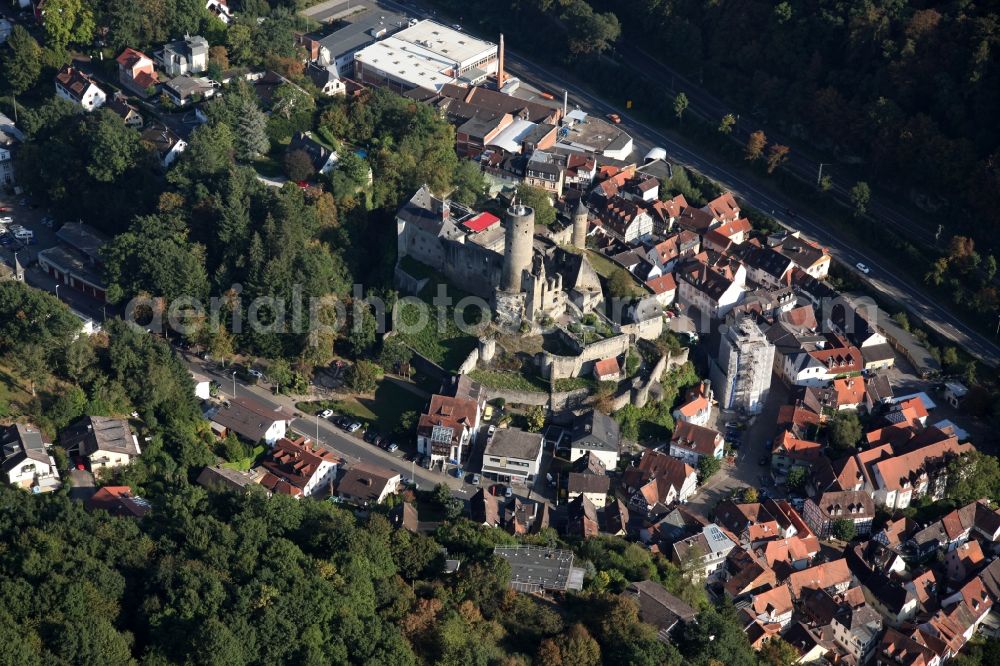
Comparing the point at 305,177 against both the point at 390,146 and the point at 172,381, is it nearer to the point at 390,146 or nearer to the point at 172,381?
the point at 390,146

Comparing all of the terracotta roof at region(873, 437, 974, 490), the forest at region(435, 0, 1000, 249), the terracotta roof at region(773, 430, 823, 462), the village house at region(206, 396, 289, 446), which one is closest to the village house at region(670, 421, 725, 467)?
the terracotta roof at region(773, 430, 823, 462)

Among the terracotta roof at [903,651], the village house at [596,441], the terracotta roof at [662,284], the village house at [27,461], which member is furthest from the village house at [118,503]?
the terracotta roof at [903,651]

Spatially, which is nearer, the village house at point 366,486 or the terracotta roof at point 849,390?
the village house at point 366,486

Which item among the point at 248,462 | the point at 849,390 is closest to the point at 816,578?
the point at 849,390

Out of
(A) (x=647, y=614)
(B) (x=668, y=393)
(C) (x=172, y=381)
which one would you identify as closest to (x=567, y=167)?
(B) (x=668, y=393)

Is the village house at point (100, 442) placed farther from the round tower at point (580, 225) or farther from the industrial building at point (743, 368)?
the industrial building at point (743, 368)

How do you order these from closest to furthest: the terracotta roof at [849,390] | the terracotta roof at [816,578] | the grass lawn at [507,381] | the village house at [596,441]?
the terracotta roof at [816,578] < the village house at [596,441] < the grass lawn at [507,381] < the terracotta roof at [849,390]
